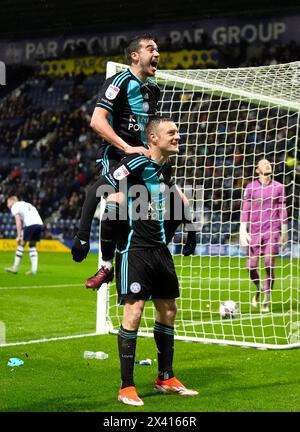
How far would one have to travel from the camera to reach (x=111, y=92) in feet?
19.5

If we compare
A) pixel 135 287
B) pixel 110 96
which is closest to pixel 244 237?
pixel 110 96

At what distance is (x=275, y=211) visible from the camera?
10.8 meters

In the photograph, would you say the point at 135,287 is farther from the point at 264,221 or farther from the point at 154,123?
the point at 264,221

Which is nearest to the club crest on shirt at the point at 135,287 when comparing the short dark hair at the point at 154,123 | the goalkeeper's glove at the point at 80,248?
the goalkeeper's glove at the point at 80,248

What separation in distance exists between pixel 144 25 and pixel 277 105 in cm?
2245

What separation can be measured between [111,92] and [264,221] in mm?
5234

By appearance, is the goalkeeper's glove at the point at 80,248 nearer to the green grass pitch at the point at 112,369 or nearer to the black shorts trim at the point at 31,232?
the green grass pitch at the point at 112,369

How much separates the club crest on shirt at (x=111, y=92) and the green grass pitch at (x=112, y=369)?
2.06 m

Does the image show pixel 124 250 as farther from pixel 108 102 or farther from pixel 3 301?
pixel 3 301

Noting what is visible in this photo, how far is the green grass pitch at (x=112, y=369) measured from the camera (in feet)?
17.1

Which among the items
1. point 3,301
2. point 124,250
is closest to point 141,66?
point 124,250

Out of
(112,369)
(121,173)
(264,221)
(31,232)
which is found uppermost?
(121,173)
